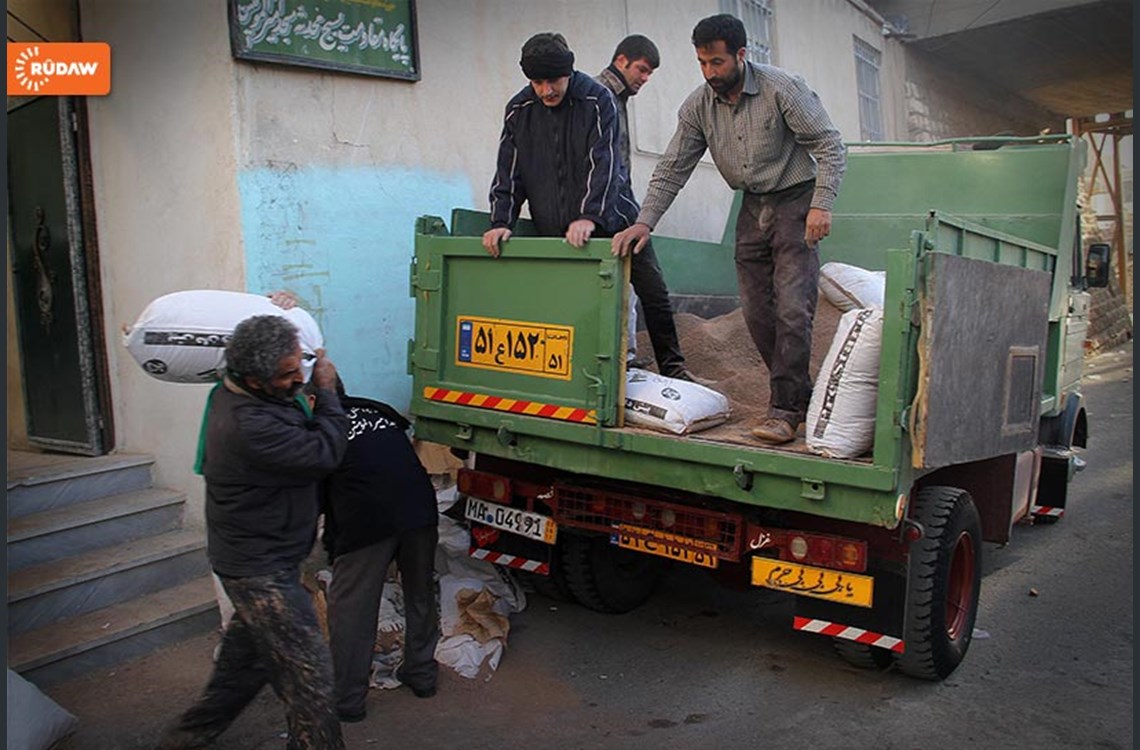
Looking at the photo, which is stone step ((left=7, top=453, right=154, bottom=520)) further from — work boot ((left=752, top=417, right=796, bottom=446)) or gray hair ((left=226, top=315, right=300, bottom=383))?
work boot ((left=752, top=417, right=796, bottom=446))

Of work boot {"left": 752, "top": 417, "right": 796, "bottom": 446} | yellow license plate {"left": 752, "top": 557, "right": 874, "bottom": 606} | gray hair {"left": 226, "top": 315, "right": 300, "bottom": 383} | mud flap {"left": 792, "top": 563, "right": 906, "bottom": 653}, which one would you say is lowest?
mud flap {"left": 792, "top": 563, "right": 906, "bottom": 653}

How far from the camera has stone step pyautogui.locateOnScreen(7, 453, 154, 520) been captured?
4.66m

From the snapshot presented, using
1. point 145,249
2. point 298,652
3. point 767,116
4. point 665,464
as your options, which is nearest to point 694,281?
point 767,116

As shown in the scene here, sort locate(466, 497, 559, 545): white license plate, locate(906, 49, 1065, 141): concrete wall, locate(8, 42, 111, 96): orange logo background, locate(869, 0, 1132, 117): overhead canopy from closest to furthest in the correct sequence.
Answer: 1. locate(466, 497, 559, 545): white license plate
2. locate(8, 42, 111, 96): orange logo background
3. locate(869, 0, 1132, 117): overhead canopy
4. locate(906, 49, 1065, 141): concrete wall

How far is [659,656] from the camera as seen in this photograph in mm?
4332

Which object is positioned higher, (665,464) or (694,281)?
(694,281)

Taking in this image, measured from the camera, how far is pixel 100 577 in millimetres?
4414

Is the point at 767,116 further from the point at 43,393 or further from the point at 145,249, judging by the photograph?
the point at 43,393

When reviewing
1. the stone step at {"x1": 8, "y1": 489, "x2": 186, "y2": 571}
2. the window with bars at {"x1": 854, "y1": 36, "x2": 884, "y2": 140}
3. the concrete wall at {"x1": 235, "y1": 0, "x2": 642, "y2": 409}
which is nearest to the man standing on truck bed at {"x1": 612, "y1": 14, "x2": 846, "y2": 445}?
the concrete wall at {"x1": 235, "y1": 0, "x2": 642, "y2": 409}

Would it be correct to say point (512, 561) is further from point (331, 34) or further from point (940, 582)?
point (331, 34)

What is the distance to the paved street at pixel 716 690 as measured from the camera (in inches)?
141

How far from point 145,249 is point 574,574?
108 inches

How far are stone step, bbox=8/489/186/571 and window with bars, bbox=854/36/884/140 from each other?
946 centimetres

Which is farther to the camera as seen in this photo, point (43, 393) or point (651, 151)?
point (651, 151)
